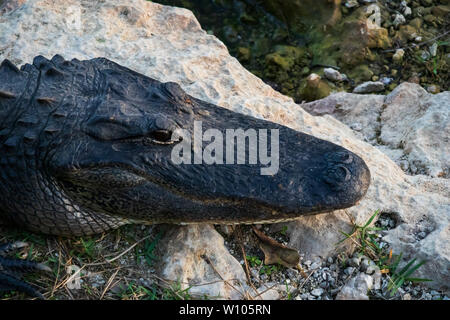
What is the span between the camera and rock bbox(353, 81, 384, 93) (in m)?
5.21

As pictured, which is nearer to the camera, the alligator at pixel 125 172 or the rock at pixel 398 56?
the alligator at pixel 125 172

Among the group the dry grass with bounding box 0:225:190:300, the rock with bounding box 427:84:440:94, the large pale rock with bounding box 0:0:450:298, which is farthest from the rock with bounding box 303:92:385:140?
the dry grass with bounding box 0:225:190:300

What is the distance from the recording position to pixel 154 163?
8.86 feet

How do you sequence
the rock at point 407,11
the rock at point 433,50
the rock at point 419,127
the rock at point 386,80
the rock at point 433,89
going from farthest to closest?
1. the rock at point 407,11
2. the rock at point 433,50
3. the rock at point 386,80
4. the rock at point 433,89
5. the rock at point 419,127


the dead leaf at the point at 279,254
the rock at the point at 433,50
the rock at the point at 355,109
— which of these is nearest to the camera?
the dead leaf at the point at 279,254

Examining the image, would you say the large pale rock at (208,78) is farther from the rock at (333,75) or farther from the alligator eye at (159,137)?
the rock at (333,75)

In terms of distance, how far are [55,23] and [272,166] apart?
2.46 metres

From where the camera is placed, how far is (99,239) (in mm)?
2949

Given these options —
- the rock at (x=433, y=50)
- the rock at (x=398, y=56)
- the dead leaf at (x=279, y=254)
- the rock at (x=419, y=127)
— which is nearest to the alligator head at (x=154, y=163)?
the dead leaf at (x=279, y=254)

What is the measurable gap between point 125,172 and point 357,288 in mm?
1389

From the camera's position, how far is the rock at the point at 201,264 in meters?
2.74

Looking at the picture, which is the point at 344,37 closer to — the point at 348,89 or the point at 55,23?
the point at 348,89

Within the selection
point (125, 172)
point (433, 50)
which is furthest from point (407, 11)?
point (125, 172)

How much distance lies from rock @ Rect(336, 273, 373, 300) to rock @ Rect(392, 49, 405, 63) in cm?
337
